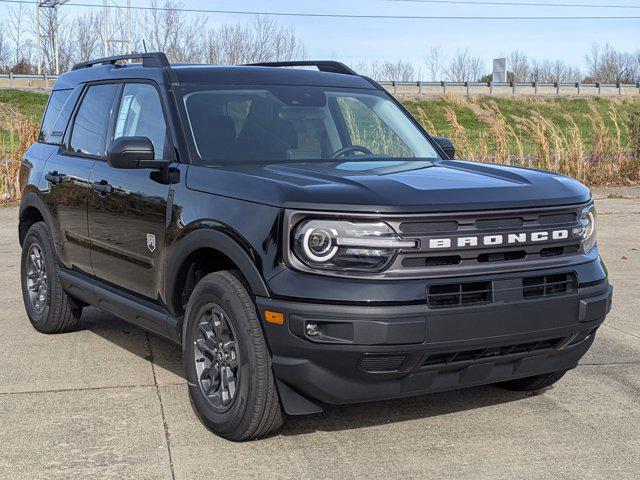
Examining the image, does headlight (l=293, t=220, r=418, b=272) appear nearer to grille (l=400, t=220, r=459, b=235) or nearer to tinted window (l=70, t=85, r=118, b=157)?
grille (l=400, t=220, r=459, b=235)

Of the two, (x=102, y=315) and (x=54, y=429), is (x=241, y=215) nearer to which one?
(x=54, y=429)

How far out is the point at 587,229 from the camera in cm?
468

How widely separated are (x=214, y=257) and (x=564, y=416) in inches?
78.2

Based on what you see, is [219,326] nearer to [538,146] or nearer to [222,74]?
[222,74]

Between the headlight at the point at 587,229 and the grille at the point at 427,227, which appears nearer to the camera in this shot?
the grille at the point at 427,227

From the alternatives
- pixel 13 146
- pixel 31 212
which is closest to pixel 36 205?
pixel 31 212

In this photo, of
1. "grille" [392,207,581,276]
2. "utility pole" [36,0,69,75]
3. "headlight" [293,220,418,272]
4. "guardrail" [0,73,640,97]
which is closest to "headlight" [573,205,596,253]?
"grille" [392,207,581,276]

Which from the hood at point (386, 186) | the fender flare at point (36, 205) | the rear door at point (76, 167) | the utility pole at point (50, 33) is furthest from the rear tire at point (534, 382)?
the utility pole at point (50, 33)

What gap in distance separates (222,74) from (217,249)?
1.48 m

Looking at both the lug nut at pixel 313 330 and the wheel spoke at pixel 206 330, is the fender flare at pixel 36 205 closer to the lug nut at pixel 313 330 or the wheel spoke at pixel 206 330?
the wheel spoke at pixel 206 330

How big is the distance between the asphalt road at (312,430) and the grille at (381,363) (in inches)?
17.8

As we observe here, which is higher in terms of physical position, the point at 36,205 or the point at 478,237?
the point at 478,237

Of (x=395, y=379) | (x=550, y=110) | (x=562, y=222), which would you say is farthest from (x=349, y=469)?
(x=550, y=110)

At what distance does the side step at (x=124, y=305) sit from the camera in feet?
16.6
